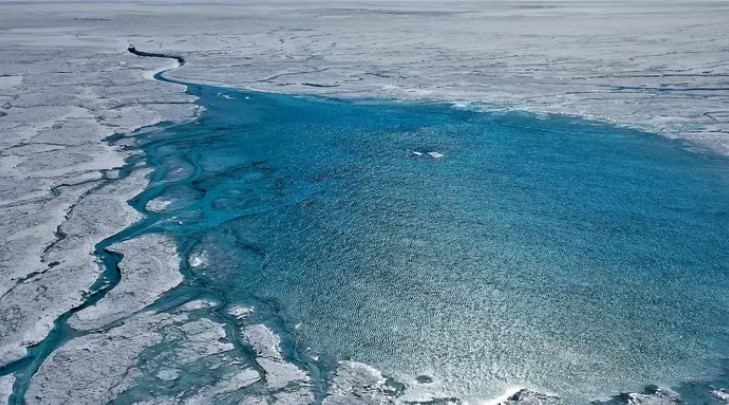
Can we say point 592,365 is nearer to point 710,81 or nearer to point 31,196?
point 31,196

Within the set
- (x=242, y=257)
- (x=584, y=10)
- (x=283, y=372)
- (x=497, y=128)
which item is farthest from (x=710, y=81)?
(x=584, y=10)

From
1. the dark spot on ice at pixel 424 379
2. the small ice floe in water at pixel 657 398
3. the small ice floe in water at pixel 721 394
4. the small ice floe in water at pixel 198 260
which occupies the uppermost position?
the small ice floe in water at pixel 721 394

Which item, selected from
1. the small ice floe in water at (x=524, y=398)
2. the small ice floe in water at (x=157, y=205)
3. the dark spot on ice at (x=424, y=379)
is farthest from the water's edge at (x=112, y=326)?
the small ice floe in water at (x=157, y=205)

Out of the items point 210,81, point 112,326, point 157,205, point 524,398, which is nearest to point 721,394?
point 524,398

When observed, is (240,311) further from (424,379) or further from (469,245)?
(469,245)

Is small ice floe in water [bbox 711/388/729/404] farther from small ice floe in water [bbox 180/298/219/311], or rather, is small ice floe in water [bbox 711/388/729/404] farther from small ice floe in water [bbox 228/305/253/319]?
small ice floe in water [bbox 180/298/219/311]

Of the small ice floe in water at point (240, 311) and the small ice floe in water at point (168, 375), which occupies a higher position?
the small ice floe in water at point (240, 311)

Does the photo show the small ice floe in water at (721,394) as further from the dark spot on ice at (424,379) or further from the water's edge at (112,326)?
the dark spot on ice at (424,379)

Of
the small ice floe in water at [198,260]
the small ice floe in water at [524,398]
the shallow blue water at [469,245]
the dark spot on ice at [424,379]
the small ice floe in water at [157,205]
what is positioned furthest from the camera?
the small ice floe in water at [157,205]
